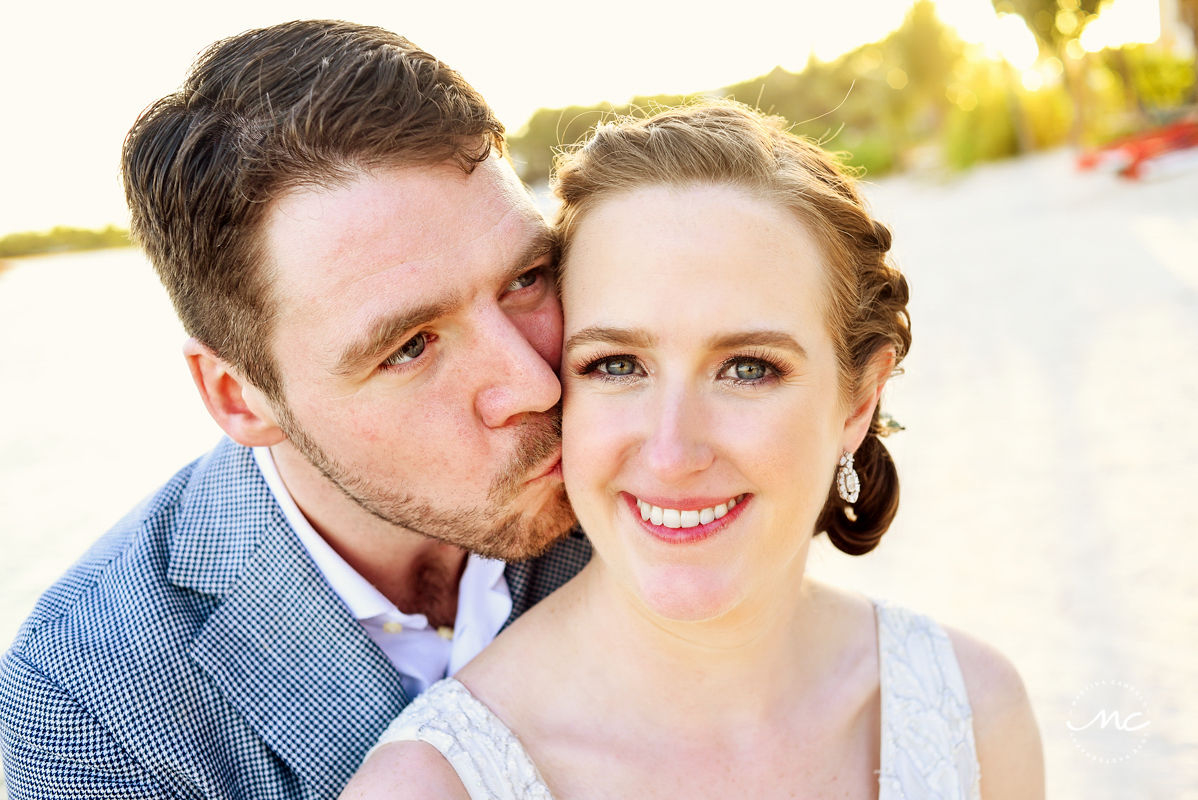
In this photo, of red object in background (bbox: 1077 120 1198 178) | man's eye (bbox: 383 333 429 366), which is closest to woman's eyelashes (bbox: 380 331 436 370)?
man's eye (bbox: 383 333 429 366)

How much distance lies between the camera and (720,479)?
2.01 metres

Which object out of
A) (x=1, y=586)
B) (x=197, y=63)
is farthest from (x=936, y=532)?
(x=1, y=586)

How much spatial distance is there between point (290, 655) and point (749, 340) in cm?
132

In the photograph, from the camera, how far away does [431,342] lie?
2340mm

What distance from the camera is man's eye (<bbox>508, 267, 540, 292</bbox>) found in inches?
93.7

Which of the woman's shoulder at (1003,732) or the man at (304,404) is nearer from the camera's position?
the man at (304,404)

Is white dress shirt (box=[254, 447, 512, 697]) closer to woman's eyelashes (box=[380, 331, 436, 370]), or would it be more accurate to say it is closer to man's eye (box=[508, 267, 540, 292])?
woman's eyelashes (box=[380, 331, 436, 370])

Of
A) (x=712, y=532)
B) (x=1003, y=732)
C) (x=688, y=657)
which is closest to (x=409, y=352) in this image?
(x=712, y=532)

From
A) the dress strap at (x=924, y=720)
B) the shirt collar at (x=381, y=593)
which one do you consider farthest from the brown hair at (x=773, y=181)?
the shirt collar at (x=381, y=593)

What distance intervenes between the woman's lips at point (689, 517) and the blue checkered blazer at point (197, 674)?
0.85 metres

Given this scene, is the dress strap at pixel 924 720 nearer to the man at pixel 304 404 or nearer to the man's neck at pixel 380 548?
the man at pixel 304 404

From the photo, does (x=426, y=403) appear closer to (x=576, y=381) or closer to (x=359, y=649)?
(x=576, y=381)

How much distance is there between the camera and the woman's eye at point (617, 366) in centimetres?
210

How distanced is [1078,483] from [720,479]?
5387 millimetres
